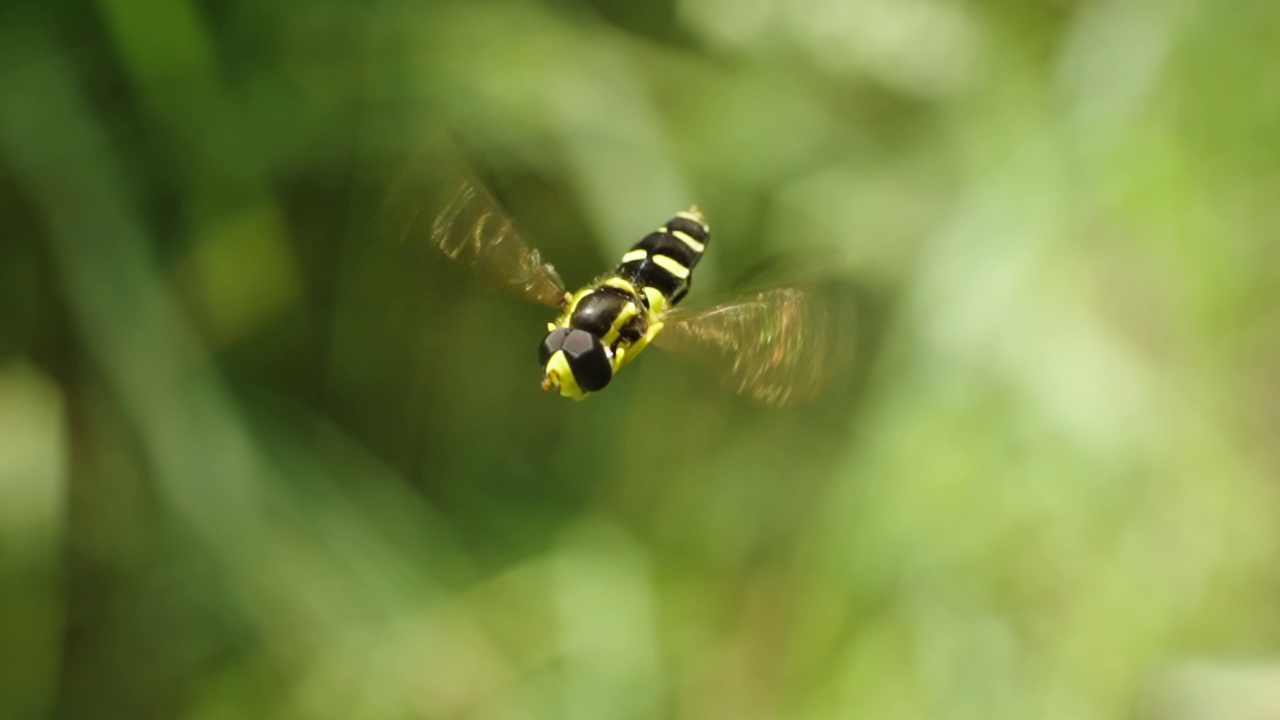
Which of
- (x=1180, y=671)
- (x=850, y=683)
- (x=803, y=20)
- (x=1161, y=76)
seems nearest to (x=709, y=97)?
(x=803, y=20)

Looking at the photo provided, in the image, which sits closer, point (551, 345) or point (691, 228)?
point (551, 345)

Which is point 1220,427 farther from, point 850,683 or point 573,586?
point 573,586

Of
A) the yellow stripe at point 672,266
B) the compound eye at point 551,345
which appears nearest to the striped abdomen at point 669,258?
the yellow stripe at point 672,266

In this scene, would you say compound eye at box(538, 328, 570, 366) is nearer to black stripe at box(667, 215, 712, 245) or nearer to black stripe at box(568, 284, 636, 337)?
black stripe at box(568, 284, 636, 337)

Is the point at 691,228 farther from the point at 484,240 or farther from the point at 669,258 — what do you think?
the point at 484,240

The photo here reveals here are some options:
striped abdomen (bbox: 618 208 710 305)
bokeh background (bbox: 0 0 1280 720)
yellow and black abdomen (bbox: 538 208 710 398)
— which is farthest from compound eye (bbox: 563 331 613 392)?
bokeh background (bbox: 0 0 1280 720)

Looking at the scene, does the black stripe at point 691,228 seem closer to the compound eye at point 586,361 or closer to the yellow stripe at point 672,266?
the yellow stripe at point 672,266

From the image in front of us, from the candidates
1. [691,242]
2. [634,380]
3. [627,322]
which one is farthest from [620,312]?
[634,380]
